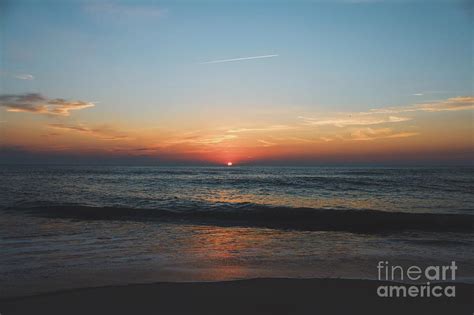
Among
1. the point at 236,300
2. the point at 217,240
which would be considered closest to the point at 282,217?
the point at 217,240

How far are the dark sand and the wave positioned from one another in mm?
7390

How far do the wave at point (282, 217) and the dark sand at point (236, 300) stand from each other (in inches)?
291

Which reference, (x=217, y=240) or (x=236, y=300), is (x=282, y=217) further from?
(x=236, y=300)

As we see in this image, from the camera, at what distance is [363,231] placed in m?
12.4

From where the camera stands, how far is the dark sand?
4.73 metres

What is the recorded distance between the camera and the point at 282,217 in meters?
15.6

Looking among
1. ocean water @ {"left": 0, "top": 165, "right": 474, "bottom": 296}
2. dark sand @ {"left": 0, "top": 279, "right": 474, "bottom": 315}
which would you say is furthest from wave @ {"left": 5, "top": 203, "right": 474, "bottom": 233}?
dark sand @ {"left": 0, "top": 279, "right": 474, "bottom": 315}

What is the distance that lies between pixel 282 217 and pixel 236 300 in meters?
10.8

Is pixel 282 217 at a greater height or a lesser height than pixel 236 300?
lesser

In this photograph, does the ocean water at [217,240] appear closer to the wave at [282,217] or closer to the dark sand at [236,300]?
the wave at [282,217]

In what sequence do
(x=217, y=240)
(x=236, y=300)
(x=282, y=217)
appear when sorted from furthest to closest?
1. (x=282, y=217)
2. (x=217, y=240)
3. (x=236, y=300)

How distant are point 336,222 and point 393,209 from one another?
4587 mm

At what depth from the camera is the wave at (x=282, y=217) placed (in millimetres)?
13156

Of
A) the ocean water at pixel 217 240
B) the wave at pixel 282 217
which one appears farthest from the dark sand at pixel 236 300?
the wave at pixel 282 217
